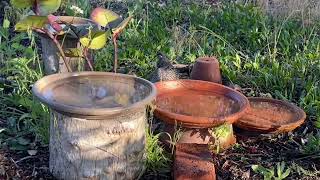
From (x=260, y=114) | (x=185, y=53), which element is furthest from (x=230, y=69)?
(x=260, y=114)

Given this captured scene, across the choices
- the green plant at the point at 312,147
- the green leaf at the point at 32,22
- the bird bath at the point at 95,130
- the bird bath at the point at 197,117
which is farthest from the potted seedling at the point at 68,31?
the green plant at the point at 312,147

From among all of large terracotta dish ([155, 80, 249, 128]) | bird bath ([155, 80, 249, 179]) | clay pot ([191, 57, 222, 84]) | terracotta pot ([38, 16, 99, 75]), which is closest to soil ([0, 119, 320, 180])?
bird bath ([155, 80, 249, 179])

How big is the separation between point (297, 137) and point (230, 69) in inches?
38.6

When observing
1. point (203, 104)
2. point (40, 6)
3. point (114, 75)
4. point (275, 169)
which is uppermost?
point (40, 6)

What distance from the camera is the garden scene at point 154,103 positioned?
2.73 metres

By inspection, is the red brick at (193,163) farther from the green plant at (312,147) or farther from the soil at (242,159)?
the green plant at (312,147)

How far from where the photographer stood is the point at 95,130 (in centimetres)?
265

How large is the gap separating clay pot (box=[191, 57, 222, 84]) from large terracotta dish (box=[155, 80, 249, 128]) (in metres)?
0.21

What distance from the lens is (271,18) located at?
535 cm

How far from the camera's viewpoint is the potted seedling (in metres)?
3.02

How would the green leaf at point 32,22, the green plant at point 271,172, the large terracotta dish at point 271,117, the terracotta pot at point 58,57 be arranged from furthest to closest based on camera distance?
the terracotta pot at point 58,57, the large terracotta dish at point 271,117, the green leaf at point 32,22, the green plant at point 271,172

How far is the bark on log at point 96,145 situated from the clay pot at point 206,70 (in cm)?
96

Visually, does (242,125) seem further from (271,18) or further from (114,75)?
(271,18)

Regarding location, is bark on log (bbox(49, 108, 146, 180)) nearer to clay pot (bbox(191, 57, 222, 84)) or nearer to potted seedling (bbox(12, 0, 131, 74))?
potted seedling (bbox(12, 0, 131, 74))
